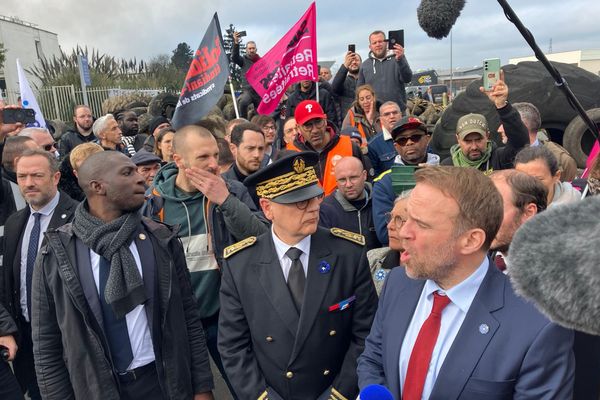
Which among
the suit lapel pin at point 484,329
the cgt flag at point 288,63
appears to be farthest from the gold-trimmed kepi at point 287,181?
the cgt flag at point 288,63

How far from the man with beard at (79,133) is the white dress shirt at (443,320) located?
23.1 ft

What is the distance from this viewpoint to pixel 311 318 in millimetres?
2379

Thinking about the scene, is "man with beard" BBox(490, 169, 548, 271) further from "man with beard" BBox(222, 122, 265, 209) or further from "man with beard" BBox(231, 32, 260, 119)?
"man with beard" BBox(231, 32, 260, 119)

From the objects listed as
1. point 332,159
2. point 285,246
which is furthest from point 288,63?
point 285,246

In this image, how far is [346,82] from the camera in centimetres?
884

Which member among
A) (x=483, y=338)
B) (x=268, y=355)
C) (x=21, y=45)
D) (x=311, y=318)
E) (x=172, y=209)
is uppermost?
(x=21, y=45)

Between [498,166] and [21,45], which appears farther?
[21,45]

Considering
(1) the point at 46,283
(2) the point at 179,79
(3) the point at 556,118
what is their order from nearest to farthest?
(1) the point at 46,283, (3) the point at 556,118, (2) the point at 179,79

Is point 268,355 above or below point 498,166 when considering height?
below

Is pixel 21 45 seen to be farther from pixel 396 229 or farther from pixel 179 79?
pixel 396 229

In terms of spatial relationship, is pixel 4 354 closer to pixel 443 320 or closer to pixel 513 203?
pixel 443 320

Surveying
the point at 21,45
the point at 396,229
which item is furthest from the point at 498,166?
the point at 21,45

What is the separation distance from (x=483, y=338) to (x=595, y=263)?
1.10 m

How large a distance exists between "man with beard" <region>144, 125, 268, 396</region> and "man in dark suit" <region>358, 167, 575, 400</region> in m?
1.39
